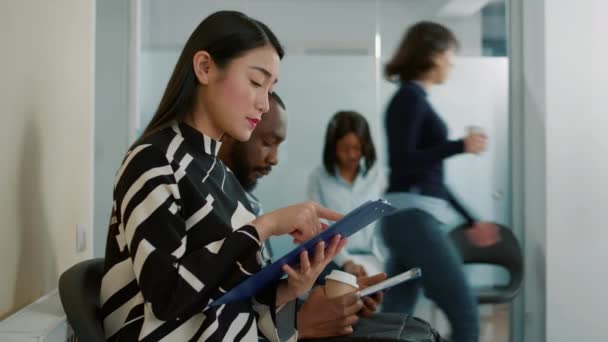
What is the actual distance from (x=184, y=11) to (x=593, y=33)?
1.93 meters

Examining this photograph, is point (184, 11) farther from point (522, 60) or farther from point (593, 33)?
point (593, 33)

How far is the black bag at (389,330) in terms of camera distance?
5.03ft

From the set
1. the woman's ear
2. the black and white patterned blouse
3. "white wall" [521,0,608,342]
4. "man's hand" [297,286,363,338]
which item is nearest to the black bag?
"man's hand" [297,286,363,338]

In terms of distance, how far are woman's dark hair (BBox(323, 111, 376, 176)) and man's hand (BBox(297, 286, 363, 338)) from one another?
1.83m

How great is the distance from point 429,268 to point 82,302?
80.8 inches

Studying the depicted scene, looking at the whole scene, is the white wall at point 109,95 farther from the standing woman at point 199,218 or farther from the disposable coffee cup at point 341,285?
the standing woman at point 199,218

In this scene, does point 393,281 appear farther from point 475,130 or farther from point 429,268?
point 475,130

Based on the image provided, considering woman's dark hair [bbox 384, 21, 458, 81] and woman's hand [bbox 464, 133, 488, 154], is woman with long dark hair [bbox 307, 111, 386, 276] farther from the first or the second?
woman's hand [bbox 464, 133, 488, 154]

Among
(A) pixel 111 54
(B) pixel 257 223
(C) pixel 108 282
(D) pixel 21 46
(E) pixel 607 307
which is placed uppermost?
(A) pixel 111 54

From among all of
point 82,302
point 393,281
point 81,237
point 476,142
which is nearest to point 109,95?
point 81,237

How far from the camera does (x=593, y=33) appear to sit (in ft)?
11.3

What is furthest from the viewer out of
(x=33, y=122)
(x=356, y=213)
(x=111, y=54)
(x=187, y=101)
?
Result: (x=111, y=54)

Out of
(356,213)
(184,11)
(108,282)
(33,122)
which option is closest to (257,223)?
(356,213)

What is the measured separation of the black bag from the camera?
1532mm
